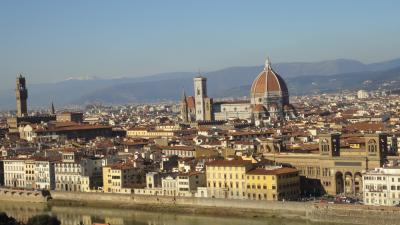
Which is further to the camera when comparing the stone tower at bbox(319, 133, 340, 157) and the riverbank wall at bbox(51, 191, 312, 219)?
the stone tower at bbox(319, 133, 340, 157)

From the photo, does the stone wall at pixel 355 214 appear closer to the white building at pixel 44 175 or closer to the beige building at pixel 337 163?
the beige building at pixel 337 163

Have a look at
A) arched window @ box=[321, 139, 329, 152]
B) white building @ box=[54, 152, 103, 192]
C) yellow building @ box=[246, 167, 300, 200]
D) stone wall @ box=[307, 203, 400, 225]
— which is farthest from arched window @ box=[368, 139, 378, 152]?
white building @ box=[54, 152, 103, 192]

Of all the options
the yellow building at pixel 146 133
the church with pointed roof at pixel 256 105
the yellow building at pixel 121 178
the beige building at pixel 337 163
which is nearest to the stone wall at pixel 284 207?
the yellow building at pixel 121 178

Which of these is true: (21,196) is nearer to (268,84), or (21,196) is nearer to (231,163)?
(231,163)

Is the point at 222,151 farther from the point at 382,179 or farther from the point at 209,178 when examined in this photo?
the point at 382,179

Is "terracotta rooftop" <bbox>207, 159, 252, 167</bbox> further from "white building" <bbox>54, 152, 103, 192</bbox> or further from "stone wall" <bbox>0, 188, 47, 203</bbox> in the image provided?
"stone wall" <bbox>0, 188, 47, 203</bbox>

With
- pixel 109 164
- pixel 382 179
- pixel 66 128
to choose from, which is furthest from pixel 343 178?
pixel 66 128

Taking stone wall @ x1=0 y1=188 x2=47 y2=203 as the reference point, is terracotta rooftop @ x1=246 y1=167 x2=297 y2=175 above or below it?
above

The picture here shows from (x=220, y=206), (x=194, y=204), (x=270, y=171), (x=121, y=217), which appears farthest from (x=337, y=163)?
(x=121, y=217)
